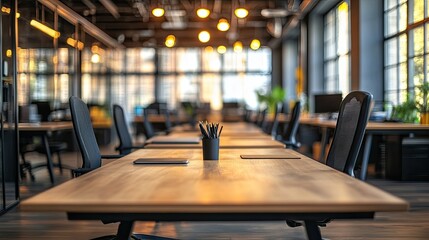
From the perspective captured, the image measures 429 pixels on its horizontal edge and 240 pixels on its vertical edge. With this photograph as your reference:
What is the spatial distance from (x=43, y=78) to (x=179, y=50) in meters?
10.8

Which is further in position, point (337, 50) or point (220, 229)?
point (337, 50)

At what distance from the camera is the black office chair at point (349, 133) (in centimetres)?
234

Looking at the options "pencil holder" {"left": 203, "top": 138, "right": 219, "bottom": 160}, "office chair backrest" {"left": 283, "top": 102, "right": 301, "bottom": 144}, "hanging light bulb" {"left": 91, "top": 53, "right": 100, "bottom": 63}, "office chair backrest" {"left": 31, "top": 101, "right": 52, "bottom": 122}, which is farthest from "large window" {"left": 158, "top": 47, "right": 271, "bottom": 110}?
"pencil holder" {"left": 203, "top": 138, "right": 219, "bottom": 160}

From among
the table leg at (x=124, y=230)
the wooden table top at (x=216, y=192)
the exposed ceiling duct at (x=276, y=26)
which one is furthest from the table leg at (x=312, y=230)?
the exposed ceiling duct at (x=276, y=26)

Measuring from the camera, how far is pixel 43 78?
7938 millimetres

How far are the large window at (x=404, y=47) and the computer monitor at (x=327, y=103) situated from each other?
920mm

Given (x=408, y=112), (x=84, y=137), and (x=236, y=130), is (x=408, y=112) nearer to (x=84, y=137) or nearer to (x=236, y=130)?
(x=236, y=130)

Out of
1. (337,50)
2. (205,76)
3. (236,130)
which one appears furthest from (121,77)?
(236,130)

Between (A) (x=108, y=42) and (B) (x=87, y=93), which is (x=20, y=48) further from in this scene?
(A) (x=108, y=42)

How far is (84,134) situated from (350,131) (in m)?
1.42

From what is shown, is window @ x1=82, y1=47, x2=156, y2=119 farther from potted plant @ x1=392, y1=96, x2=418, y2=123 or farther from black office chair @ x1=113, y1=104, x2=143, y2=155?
potted plant @ x1=392, y1=96, x2=418, y2=123

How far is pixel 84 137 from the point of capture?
2801 millimetres

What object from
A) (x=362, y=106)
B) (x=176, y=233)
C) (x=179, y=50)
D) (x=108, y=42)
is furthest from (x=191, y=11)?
(x=362, y=106)

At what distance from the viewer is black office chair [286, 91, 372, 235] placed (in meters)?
2.34
